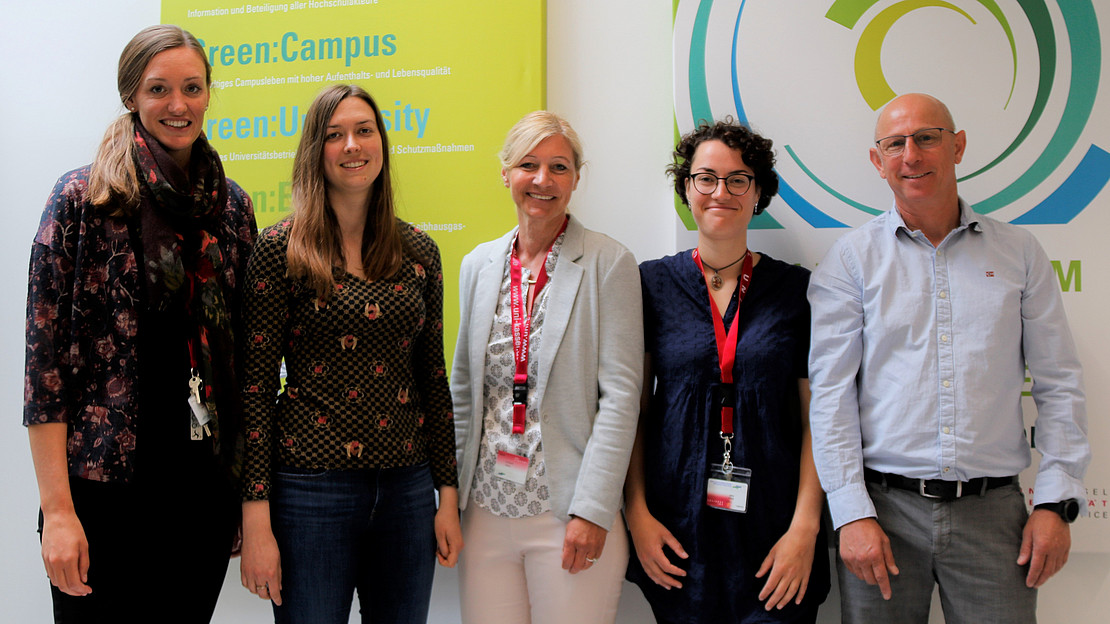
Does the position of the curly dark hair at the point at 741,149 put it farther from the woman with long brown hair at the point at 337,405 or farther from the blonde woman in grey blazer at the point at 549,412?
the woman with long brown hair at the point at 337,405

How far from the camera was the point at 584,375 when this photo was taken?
1.83m

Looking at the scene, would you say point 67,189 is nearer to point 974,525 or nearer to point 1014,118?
point 974,525

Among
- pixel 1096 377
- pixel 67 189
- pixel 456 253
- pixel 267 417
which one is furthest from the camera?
pixel 456 253

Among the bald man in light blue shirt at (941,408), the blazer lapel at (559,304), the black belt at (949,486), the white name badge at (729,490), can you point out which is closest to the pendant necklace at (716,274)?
the bald man in light blue shirt at (941,408)

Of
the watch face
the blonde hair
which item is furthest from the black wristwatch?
the blonde hair

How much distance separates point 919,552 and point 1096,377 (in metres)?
1.01

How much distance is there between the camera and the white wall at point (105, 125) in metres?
2.49

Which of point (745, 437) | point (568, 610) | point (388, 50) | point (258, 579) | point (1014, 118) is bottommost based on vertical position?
point (568, 610)

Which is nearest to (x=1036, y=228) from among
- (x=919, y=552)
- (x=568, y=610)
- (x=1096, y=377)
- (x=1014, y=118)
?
(x=1014, y=118)

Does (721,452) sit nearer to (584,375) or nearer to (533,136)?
(584,375)

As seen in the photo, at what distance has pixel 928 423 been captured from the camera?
5.81ft

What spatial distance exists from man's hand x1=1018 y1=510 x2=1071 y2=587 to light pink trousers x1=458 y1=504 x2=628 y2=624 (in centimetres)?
101

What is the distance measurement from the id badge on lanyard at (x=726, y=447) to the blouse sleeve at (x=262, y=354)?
1.12 m

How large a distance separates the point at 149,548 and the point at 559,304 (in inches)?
44.5
